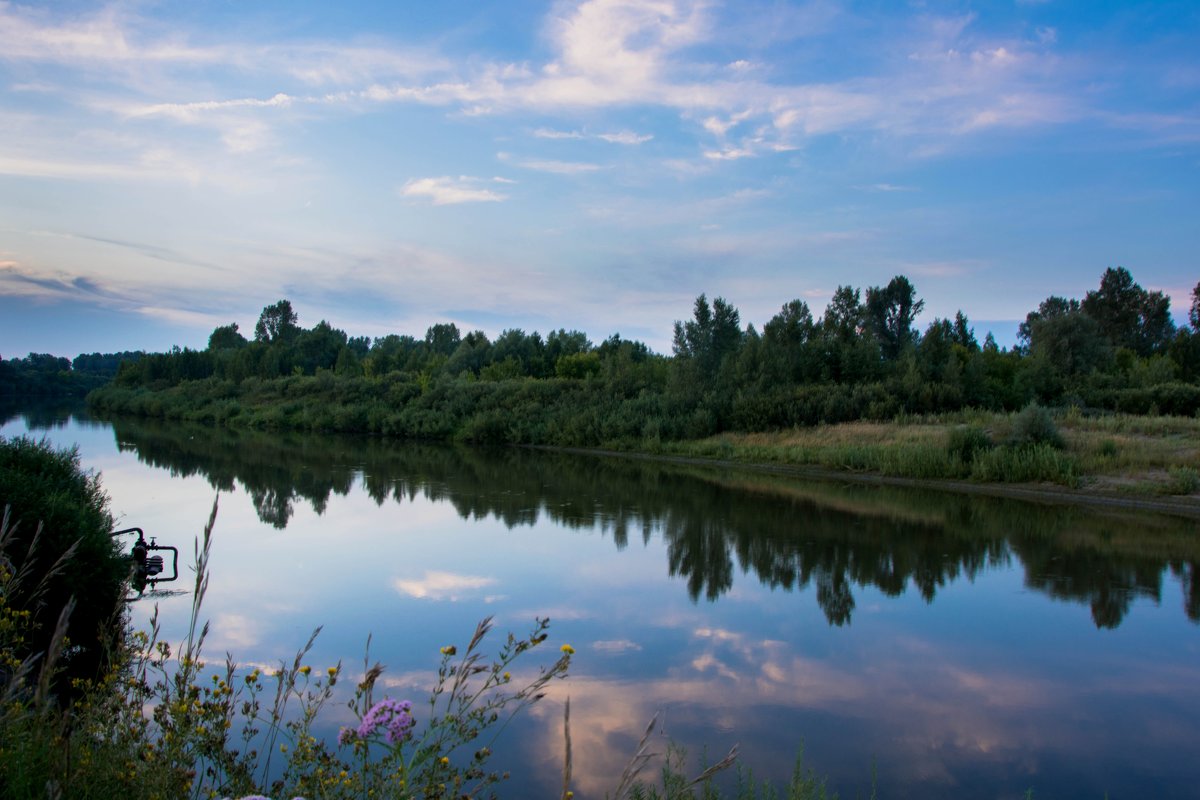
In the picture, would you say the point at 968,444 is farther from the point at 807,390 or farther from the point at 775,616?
the point at 775,616

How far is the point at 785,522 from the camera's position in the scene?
591 inches

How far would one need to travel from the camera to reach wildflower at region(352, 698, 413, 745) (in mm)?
2311

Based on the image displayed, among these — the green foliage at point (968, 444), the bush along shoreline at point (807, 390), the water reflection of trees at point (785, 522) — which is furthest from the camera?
the bush along shoreline at point (807, 390)

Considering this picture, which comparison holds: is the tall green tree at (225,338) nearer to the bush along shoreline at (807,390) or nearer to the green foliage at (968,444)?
the bush along shoreline at (807,390)

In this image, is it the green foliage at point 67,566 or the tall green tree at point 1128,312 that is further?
the tall green tree at point 1128,312

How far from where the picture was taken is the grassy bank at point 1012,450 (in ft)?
59.7

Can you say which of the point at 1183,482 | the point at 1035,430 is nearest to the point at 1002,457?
the point at 1035,430

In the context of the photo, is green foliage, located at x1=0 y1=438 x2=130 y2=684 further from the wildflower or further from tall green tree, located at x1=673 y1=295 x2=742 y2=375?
tall green tree, located at x1=673 y1=295 x2=742 y2=375

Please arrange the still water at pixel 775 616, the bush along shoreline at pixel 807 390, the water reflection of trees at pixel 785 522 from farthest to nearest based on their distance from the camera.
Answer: the bush along shoreline at pixel 807 390
the water reflection of trees at pixel 785 522
the still water at pixel 775 616

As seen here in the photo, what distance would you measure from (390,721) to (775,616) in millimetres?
7242

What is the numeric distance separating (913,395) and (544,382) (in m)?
17.4

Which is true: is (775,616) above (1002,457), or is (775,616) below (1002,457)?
below

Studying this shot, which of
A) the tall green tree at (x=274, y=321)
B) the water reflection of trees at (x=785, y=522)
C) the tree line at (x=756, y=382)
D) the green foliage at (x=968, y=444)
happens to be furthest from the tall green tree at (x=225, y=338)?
the green foliage at (x=968, y=444)

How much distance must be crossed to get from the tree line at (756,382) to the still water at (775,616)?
1147 centimetres
